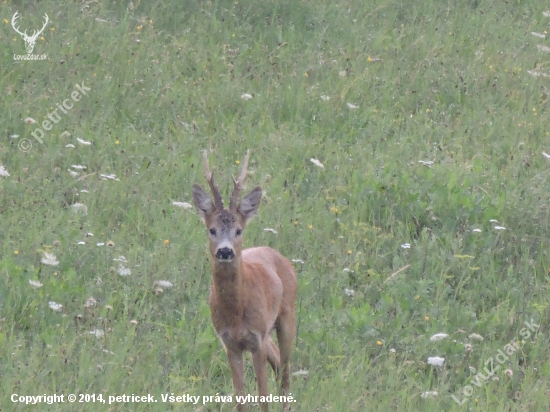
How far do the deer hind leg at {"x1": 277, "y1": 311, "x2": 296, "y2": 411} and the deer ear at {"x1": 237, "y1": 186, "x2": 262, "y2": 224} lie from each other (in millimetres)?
738

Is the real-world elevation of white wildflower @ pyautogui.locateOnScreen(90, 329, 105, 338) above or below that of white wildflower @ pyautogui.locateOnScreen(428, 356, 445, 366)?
above

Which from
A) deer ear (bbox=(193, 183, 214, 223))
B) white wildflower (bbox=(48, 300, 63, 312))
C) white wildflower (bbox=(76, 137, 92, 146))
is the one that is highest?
deer ear (bbox=(193, 183, 214, 223))

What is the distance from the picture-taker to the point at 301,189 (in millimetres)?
8898

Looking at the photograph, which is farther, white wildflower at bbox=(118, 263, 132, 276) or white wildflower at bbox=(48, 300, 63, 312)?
white wildflower at bbox=(118, 263, 132, 276)

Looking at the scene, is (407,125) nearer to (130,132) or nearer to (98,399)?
(130,132)

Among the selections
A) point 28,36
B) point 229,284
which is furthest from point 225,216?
point 28,36

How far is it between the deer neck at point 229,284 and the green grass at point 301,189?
1.78 feet

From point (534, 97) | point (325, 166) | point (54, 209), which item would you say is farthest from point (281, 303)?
point (534, 97)

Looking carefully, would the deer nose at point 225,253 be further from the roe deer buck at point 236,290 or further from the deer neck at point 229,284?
the deer neck at point 229,284

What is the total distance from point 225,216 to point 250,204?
25cm

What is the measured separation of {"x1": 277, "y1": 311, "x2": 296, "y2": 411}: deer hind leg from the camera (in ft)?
20.9

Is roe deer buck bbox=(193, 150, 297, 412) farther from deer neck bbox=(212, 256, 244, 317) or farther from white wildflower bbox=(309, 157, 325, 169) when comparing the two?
white wildflower bbox=(309, 157, 325, 169)

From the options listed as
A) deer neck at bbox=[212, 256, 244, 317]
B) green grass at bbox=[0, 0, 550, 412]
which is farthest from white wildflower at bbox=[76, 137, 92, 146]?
deer neck at bbox=[212, 256, 244, 317]

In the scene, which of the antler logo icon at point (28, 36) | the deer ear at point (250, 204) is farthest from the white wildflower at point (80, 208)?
the antler logo icon at point (28, 36)
